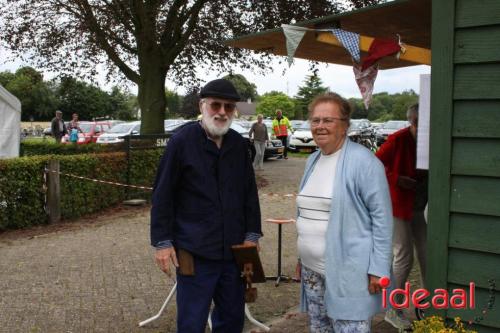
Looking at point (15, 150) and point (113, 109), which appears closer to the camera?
point (15, 150)

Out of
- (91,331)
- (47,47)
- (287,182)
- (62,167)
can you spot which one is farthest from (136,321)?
(47,47)

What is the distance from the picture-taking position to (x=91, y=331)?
4.64 metres

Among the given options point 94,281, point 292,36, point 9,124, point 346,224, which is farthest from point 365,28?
A: point 9,124

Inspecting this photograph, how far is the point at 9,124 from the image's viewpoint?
11930mm

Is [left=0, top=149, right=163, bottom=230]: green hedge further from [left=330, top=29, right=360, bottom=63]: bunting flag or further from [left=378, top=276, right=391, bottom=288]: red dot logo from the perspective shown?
[left=378, top=276, right=391, bottom=288]: red dot logo

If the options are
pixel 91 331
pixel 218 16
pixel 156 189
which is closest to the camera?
pixel 156 189

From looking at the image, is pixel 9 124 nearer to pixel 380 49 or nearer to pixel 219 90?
pixel 219 90

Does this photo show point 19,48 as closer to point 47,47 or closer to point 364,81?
point 47,47

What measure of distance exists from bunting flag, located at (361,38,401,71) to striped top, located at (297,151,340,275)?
1.14 meters

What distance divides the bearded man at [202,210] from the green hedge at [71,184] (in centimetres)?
590

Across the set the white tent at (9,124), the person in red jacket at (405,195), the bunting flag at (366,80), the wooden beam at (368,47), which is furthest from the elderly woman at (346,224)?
the white tent at (9,124)

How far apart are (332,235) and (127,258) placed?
15.5ft

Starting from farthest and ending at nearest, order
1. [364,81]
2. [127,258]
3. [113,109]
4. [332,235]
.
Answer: [113,109] → [127,258] → [364,81] → [332,235]

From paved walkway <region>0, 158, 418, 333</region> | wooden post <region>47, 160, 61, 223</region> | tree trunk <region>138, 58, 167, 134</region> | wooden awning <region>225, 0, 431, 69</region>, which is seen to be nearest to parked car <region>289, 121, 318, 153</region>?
tree trunk <region>138, 58, 167, 134</region>
